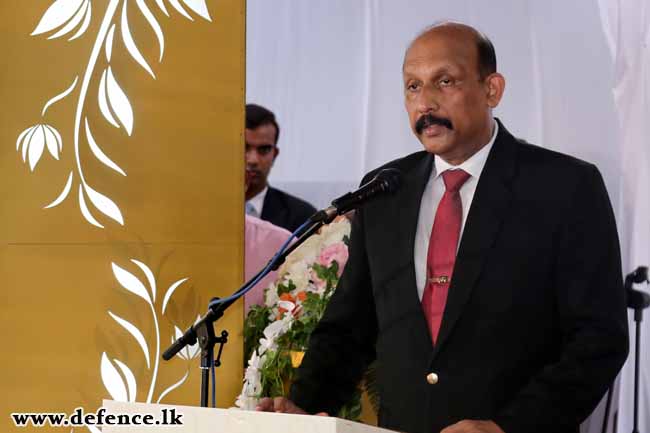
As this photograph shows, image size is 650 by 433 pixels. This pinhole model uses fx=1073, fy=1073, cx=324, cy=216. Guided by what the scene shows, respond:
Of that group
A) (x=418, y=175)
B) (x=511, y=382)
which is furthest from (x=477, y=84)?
(x=511, y=382)

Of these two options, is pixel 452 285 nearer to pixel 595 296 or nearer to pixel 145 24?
pixel 595 296

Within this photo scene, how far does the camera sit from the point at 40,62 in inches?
152

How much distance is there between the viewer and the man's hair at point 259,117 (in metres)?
3.54

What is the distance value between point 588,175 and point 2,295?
212cm

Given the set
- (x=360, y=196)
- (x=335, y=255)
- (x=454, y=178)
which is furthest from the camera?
(x=335, y=255)

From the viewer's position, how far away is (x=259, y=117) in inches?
142

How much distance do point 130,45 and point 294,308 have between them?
112 centimetres

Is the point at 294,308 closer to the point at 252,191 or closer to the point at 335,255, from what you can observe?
the point at 335,255

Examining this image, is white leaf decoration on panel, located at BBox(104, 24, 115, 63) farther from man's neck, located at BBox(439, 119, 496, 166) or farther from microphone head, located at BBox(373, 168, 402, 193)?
microphone head, located at BBox(373, 168, 402, 193)

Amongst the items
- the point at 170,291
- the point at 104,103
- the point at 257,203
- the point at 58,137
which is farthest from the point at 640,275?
the point at 58,137

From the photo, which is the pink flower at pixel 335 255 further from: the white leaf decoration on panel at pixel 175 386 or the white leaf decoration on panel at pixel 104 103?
the white leaf decoration on panel at pixel 104 103

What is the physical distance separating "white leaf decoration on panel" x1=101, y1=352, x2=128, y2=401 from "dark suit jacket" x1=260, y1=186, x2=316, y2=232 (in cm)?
75

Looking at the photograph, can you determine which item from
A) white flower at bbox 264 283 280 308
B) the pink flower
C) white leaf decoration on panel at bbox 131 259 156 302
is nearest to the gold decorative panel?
white leaf decoration on panel at bbox 131 259 156 302

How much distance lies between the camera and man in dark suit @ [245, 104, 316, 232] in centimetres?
352
